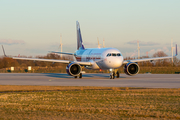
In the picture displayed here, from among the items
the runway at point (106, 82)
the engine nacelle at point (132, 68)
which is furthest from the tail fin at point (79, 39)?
the runway at point (106, 82)

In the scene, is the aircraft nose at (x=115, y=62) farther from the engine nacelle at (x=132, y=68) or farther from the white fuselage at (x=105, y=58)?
the engine nacelle at (x=132, y=68)

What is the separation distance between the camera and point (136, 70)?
130 feet

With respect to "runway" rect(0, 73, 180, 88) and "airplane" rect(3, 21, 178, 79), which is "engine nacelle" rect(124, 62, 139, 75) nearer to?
"airplane" rect(3, 21, 178, 79)

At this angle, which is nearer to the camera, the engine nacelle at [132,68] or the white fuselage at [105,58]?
the white fuselage at [105,58]

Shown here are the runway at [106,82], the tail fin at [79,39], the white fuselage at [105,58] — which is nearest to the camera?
the runway at [106,82]

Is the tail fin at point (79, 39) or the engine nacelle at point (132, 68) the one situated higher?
the tail fin at point (79, 39)

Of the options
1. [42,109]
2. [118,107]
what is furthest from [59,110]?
[118,107]

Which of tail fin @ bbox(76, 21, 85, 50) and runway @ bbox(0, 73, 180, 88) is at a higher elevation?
tail fin @ bbox(76, 21, 85, 50)

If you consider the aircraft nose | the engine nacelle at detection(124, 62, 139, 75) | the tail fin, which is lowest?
the engine nacelle at detection(124, 62, 139, 75)

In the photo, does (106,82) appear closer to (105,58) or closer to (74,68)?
(105,58)

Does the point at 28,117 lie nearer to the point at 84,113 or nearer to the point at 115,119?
the point at 84,113

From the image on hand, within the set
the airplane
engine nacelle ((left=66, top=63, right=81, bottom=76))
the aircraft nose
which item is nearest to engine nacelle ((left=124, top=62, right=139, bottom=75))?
the airplane

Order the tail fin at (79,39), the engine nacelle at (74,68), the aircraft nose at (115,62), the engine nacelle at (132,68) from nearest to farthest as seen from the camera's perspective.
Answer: the aircraft nose at (115,62) → the engine nacelle at (74,68) → the engine nacelle at (132,68) → the tail fin at (79,39)

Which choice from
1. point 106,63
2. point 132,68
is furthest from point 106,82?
point 132,68
